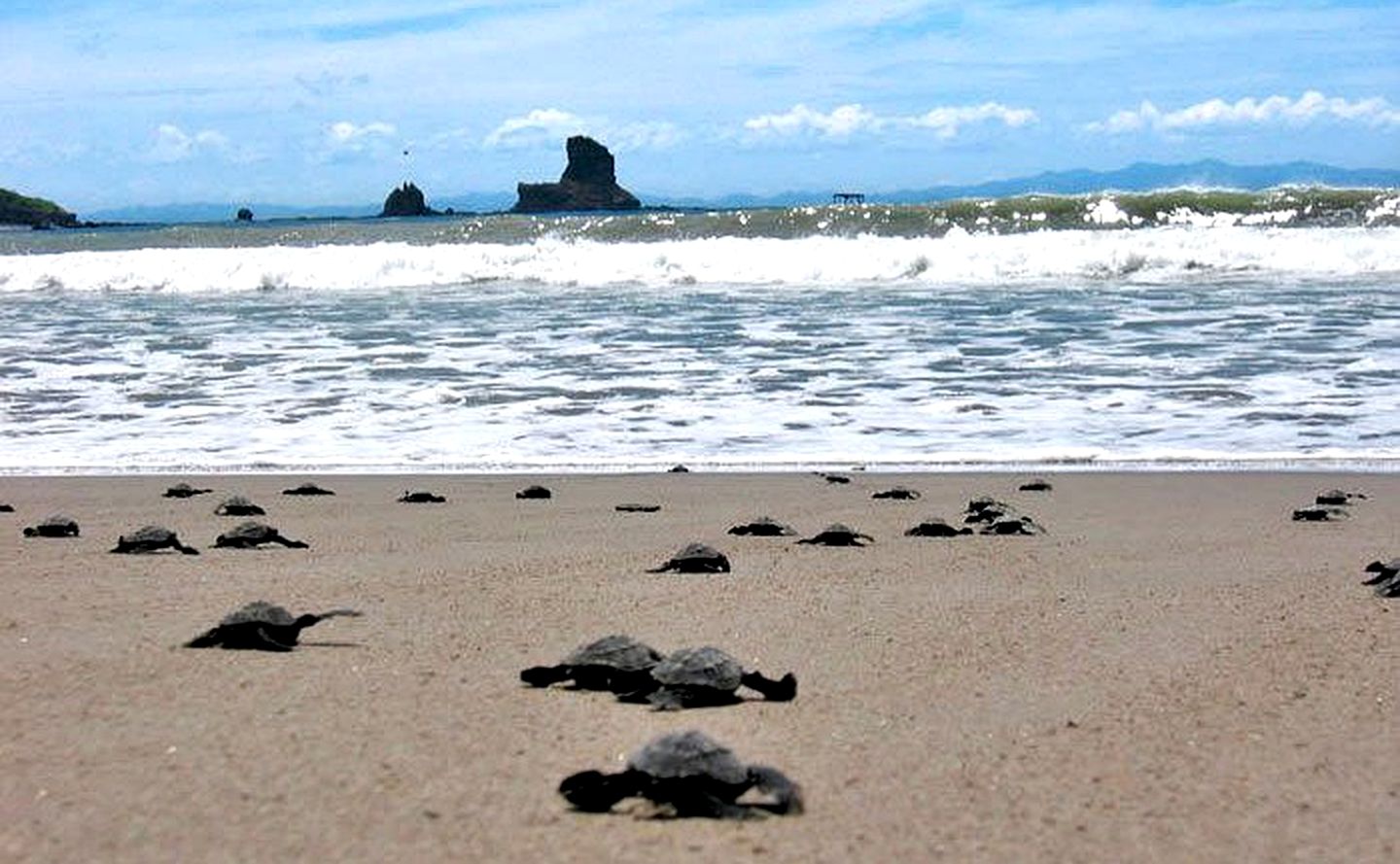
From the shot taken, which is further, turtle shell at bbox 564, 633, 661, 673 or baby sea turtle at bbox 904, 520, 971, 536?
baby sea turtle at bbox 904, 520, 971, 536

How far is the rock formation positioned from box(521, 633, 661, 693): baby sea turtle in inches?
2883

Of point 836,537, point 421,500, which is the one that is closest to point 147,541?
point 421,500

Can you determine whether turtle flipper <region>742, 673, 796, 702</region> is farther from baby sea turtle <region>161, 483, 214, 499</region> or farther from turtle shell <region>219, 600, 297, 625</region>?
baby sea turtle <region>161, 483, 214, 499</region>

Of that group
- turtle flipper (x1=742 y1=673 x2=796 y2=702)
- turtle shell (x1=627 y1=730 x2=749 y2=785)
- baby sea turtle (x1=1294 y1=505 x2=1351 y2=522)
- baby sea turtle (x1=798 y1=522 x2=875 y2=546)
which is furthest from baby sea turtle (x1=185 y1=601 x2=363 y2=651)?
baby sea turtle (x1=1294 y1=505 x2=1351 y2=522)

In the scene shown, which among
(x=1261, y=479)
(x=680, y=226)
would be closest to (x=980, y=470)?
(x=1261, y=479)

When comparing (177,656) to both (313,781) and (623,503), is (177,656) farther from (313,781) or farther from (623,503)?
(623,503)

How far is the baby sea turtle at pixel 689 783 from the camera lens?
2.72 m

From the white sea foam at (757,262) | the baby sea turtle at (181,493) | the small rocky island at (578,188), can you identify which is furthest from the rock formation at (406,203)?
the baby sea turtle at (181,493)

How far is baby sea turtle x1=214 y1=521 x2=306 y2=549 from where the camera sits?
600cm

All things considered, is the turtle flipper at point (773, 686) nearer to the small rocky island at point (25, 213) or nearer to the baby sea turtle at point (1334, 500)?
the baby sea turtle at point (1334, 500)

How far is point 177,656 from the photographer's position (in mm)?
4047

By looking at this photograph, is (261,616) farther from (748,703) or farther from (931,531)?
(931,531)

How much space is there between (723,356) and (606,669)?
9.81m

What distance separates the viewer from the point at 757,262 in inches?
1016
